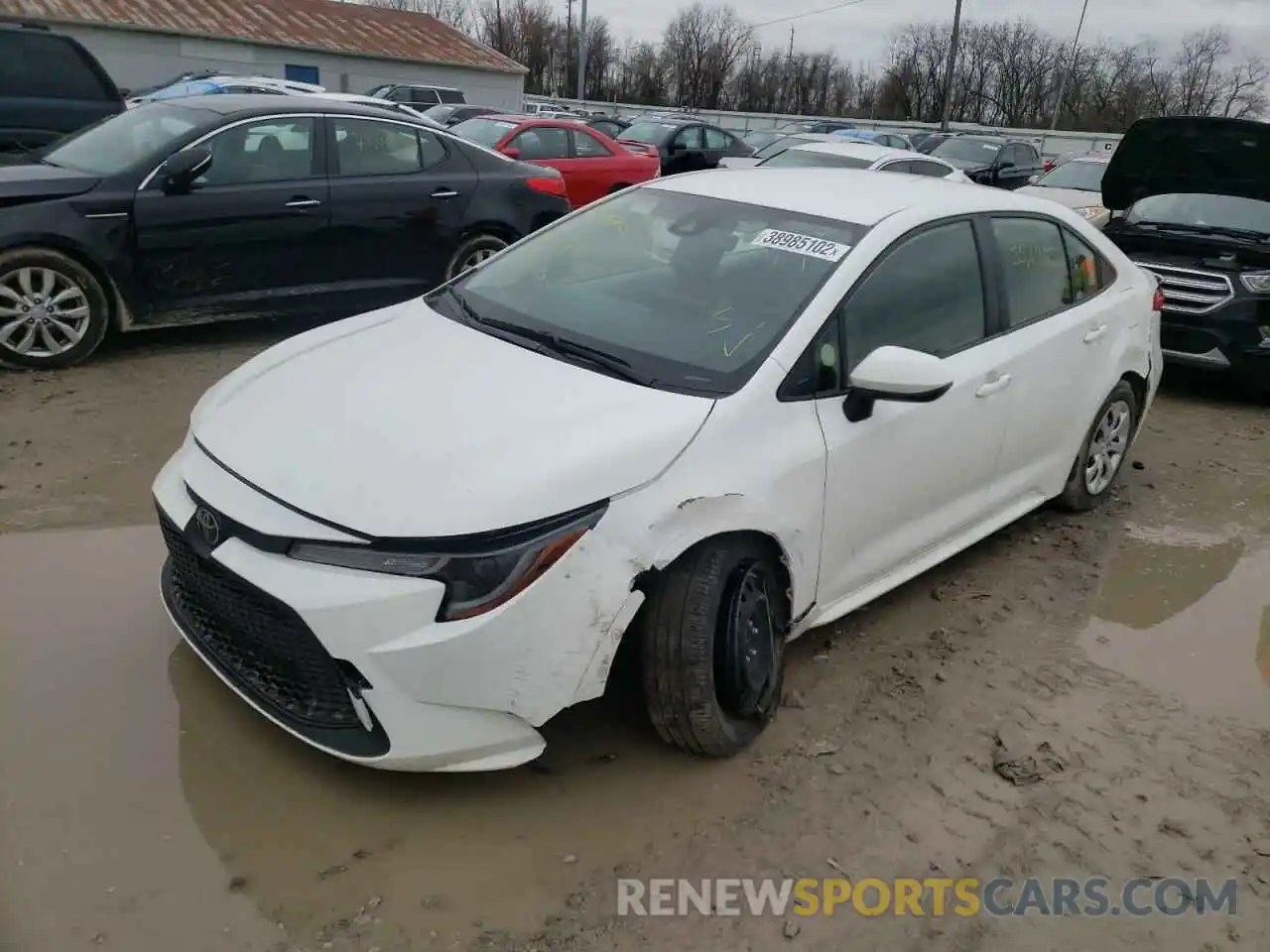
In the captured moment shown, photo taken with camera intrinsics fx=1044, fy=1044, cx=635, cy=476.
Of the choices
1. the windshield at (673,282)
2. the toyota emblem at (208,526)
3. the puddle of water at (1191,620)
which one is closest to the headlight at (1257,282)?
the puddle of water at (1191,620)

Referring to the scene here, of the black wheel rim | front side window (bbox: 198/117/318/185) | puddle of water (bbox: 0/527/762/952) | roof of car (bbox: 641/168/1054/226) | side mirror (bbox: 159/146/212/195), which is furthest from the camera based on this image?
front side window (bbox: 198/117/318/185)

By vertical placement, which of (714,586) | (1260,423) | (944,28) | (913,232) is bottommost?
(1260,423)

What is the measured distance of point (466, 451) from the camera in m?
2.66

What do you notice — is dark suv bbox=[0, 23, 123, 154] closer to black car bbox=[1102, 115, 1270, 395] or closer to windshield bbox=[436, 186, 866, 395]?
windshield bbox=[436, 186, 866, 395]

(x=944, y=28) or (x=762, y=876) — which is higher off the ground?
(x=944, y=28)

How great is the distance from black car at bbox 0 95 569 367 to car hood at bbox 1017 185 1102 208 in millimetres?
6279

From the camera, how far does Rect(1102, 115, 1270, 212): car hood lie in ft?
23.5

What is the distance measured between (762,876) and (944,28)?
78323 millimetres

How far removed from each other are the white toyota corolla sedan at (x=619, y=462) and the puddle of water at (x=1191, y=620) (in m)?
0.70

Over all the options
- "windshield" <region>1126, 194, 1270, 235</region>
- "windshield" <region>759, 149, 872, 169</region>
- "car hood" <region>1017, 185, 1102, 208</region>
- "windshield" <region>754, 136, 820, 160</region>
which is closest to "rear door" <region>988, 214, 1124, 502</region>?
"windshield" <region>1126, 194, 1270, 235</region>

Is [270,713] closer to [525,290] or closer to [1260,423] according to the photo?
[525,290]

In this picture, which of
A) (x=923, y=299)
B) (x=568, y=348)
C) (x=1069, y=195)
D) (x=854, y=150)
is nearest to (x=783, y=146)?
(x=854, y=150)

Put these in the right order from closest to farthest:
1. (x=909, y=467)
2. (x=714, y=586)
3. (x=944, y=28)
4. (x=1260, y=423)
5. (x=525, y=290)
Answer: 1. (x=714, y=586)
2. (x=909, y=467)
3. (x=525, y=290)
4. (x=1260, y=423)
5. (x=944, y=28)

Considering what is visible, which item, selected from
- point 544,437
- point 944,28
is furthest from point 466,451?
point 944,28
